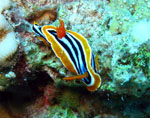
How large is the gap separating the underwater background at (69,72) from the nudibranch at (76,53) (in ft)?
1.24

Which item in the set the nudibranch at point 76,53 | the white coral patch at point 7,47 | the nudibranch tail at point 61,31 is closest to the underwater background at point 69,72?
the white coral patch at point 7,47

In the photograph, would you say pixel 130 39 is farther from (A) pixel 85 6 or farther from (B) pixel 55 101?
(B) pixel 55 101

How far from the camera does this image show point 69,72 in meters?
3.32

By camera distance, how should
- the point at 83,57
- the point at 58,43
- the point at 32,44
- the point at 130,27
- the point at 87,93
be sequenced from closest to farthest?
the point at 83,57, the point at 58,43, the point at 130,27, the point at 32,44, the point at 87,93

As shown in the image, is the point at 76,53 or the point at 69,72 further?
the point at 69,72

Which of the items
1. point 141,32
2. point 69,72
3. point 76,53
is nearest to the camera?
point 76,53

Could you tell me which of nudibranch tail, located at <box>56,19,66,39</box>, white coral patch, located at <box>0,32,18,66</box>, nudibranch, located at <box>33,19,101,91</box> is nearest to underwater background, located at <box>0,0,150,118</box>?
white coral patch, located at <box>0,32,18,66</box>

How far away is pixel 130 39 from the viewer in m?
3.05

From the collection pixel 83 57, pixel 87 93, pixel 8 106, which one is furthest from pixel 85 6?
pixel 8 106

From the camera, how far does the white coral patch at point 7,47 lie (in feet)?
9.94

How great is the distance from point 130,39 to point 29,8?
95.2 inches

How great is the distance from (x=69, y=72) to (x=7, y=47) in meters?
1.32

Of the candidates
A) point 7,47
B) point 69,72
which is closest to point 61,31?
point 69,72

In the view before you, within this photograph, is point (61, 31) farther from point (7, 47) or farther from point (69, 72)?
point (7, 47)
